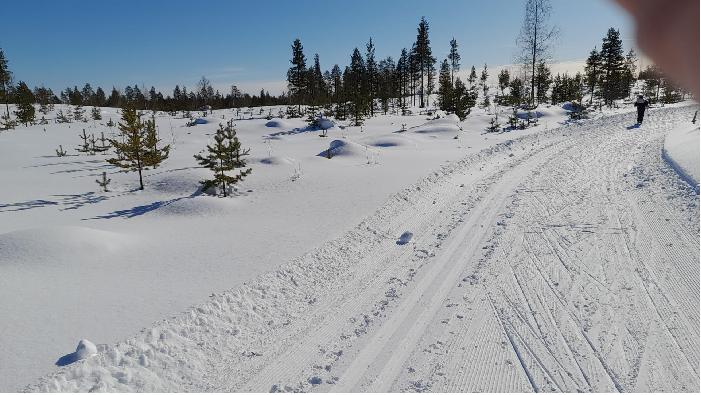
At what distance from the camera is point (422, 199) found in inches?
415

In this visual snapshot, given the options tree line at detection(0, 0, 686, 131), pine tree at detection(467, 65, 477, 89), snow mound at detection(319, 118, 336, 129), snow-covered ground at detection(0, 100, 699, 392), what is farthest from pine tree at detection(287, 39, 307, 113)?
pine tree at detection(467, 65, 477, 89)

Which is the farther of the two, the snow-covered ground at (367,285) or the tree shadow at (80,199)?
the tree shadow at (80,199)

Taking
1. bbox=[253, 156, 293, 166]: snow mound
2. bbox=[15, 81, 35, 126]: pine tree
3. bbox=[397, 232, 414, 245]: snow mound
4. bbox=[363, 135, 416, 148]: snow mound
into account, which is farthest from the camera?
bbox=[15, 81, 35, 126]: pine tree

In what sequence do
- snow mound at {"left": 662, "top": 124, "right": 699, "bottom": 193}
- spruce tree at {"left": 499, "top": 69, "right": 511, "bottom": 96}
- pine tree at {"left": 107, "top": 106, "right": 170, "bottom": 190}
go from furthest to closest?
1. spruce tree at {"left": 499, "top": 69, "right": 511, "bottom": 96}
2. pine tree at {"left": 107, "top": 106, "right": 170, "bottom": 190}
3. snow mound at {"left": 662, "top": 124, "right": 699, "bottom": 193}

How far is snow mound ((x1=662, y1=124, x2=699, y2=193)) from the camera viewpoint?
31.3ft

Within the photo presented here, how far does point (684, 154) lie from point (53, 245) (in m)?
17.2

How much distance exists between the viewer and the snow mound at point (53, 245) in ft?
22.2

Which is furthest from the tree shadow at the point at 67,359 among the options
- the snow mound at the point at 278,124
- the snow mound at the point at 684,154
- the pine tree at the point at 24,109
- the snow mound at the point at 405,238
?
the pine tree at the point at 24,109

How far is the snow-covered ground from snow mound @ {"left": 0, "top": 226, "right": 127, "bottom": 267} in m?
0.04

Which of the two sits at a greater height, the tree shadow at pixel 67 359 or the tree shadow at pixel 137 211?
the tree shadow at pixel 137 211

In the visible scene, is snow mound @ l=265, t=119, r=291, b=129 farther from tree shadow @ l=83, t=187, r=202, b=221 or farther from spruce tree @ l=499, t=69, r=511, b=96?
spruce tree @ l=499, t=69, r=511, b=96

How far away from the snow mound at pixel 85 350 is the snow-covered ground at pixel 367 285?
4.7 inches

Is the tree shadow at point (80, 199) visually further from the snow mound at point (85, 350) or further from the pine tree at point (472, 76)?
the pine tree at point (472, 76)

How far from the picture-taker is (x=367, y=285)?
6211mm
